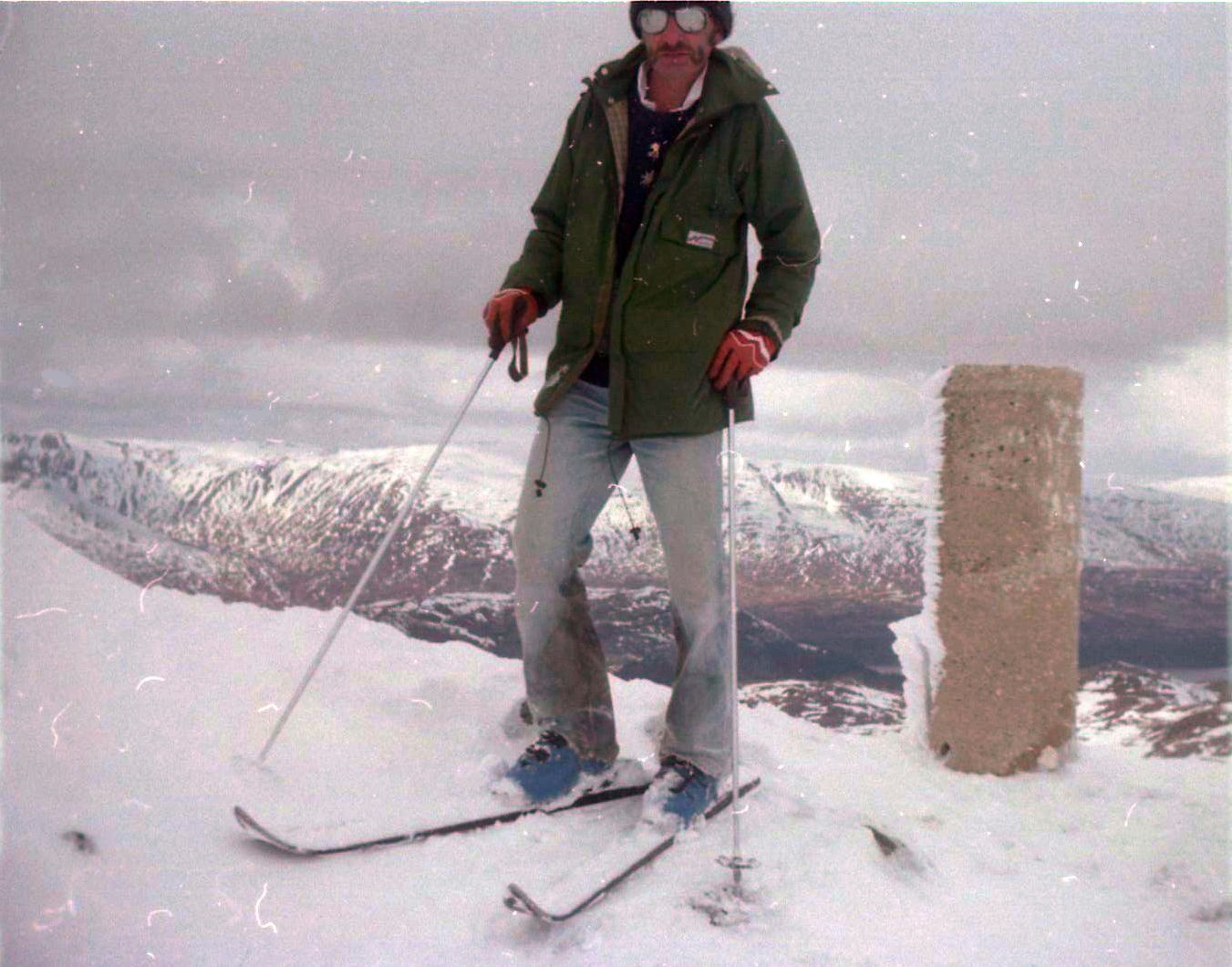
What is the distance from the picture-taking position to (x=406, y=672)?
372 cm

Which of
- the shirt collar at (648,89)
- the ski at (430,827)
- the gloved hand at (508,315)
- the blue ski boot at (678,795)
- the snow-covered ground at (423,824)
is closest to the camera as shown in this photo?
the snow-covered ground at (423,824)

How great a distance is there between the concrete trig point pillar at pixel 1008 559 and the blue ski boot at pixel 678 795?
70.0 inches

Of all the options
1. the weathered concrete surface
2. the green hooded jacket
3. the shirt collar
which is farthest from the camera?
the weathered concrete surface

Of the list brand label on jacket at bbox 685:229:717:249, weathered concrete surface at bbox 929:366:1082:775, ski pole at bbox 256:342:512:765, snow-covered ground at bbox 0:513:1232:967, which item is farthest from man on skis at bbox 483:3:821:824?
weathered concrete surface at bbox 929:366:1082:775

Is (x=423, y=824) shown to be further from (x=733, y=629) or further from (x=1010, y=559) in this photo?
(x=1010, y=559)

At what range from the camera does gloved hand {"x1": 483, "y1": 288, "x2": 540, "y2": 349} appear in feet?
9.37

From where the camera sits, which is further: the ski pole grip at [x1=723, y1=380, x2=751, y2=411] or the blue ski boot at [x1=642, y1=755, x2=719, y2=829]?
the ski pole grip at [x1=723, y1=380, x2=751, y2=411]

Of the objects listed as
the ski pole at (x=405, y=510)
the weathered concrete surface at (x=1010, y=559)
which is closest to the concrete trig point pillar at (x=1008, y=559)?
the weathered concrete surface at (x=1010, y=559)

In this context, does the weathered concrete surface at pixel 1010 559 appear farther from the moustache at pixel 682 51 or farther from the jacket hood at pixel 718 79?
the moustache at pixel 682 51

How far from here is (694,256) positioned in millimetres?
2654

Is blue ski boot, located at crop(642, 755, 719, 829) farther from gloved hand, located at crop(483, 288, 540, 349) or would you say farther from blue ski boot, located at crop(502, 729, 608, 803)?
gloved hand, located at crop(483, 288, 540, 349)

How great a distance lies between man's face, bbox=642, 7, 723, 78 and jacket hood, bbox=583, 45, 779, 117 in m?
0.04

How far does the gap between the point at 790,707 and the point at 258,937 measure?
3198 mm

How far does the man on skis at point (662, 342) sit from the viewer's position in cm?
264
